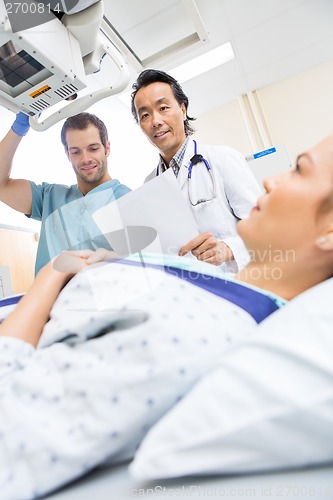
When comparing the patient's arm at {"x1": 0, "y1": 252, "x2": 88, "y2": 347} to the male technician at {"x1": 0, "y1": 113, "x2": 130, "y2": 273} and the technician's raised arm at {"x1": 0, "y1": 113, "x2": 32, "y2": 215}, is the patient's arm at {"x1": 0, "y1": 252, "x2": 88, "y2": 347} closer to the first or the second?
the male technician at {"x1": 0, "y1": 113, "x2": 130, "y2": 273}

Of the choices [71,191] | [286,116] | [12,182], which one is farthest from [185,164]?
[286,116]

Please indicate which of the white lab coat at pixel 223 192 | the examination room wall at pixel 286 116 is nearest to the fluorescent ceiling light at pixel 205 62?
the examination room wall at pixel 286 116

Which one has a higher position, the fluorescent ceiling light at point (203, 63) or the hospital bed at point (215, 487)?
the fluorescent ceiling light at point (203, 63)

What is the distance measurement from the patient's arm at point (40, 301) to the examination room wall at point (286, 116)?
11.9ft

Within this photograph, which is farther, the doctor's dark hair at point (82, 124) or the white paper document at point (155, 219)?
the doctor's dark hair at point (82, 124)

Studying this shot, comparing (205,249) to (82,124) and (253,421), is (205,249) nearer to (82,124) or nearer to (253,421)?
(253,421)

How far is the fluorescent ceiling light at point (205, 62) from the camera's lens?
10.8ft

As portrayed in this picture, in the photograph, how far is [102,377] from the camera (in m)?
0.49

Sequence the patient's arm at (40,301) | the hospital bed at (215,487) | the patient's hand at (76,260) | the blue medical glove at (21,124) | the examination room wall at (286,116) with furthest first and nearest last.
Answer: the examination room wall at (286,116)
the blue medical glove at (21,124)
the patient's hand at (76,260)
the patient's arm at (40,301)
the hospital bed at (215,487)

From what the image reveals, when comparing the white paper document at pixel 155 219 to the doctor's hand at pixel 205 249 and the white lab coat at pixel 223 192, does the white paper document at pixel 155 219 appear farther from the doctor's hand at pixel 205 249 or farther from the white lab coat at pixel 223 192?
the white lab coat at pixel 223 192

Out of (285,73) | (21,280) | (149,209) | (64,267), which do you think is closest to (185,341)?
(64,267)

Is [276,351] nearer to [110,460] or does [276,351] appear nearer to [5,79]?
[110,460]

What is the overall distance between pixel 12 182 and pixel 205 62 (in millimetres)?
2620

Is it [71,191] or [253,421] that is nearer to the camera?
[253,421]
